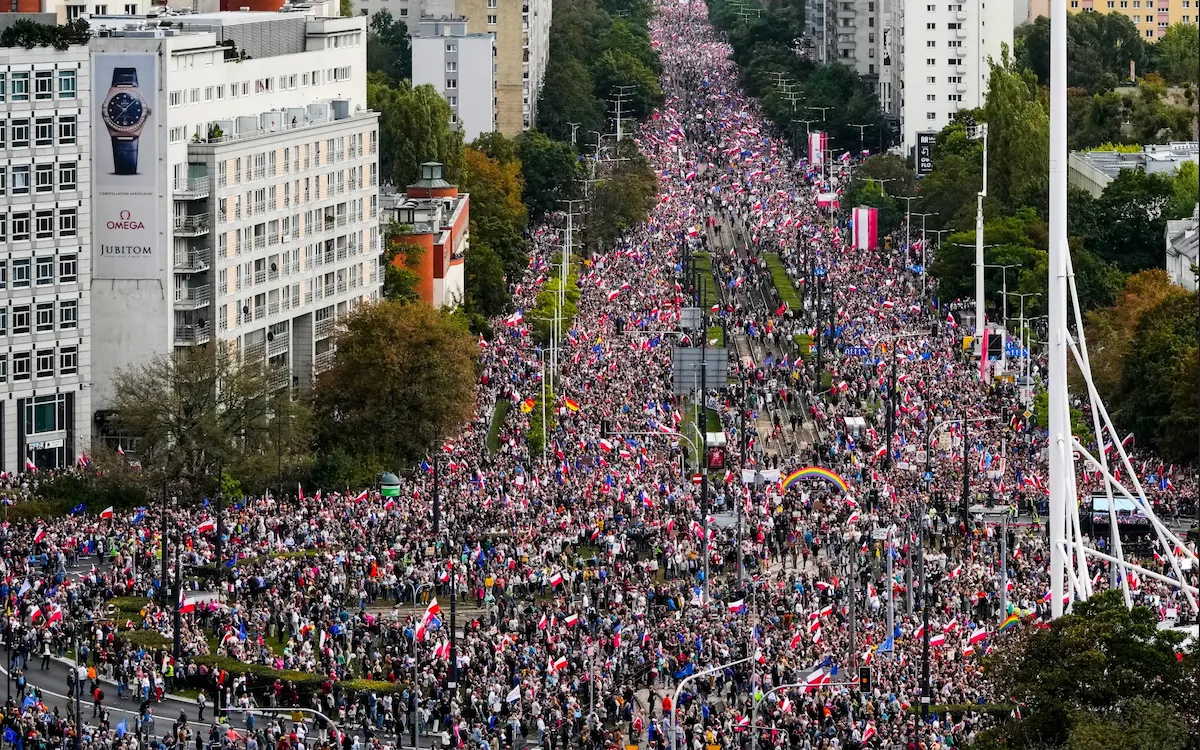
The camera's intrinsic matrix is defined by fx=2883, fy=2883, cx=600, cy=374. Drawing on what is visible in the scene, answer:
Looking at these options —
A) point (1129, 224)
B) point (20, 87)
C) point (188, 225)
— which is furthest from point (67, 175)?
point (1129, 224)

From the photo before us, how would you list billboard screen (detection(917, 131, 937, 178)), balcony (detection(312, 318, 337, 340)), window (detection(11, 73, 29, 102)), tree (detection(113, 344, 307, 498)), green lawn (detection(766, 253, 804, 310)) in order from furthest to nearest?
1. billboard screen (detection(917, 131, 937, 178))
2. green lawn (detection(766, 253, 804, 310))
3. balcony (detection(312, 318, 337, 340))
4. window (detection(11, 73, 29, 102))
5. tree (detection(113, 344, 307, 498))

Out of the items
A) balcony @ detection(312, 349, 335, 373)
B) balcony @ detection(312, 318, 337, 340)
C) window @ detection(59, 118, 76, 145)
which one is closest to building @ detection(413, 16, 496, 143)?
balcony @ detection(312, 318, 337, 340)

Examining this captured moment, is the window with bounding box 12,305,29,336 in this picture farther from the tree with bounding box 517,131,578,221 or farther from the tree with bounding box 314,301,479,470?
the tree with bounding box 517,131,578,221

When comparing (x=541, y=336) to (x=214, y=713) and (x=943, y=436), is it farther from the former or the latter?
(x=214, y=713)

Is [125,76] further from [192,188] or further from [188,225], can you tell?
[188,225]

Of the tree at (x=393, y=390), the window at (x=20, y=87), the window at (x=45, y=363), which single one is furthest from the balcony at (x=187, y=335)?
the window at (x=20, y=87)

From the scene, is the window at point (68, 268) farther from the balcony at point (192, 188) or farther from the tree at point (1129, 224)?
the tree at point (1129, 224)

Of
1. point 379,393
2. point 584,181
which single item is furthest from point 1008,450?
point 584,181
